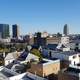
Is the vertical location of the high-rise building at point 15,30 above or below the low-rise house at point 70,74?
above

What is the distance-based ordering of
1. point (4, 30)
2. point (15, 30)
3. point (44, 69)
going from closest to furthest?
1. point (44, 69)
2. point (15, 30)
3. point (4, 30)

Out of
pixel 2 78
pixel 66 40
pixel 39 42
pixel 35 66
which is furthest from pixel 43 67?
pixel 66 40

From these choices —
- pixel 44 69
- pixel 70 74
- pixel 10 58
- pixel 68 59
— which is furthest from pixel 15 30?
pixel 70 74

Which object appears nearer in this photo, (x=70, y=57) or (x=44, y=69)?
(x=44, y=69)

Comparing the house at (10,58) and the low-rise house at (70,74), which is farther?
the house at (10,58)

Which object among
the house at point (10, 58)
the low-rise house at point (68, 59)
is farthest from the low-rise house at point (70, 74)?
the house at point (10, 58)

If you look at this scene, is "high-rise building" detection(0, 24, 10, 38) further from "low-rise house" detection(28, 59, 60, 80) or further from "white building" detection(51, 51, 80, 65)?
"low-rise house" detection(28, 59, 60, 80)

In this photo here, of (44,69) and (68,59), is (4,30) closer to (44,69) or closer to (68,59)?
(68,59)

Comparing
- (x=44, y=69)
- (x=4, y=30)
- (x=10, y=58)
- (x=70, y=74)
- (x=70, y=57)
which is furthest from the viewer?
(x=4, y=30)

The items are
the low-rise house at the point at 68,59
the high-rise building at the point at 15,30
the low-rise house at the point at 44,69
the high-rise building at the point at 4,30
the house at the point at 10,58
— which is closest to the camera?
the low-rise house at the point at 44,69

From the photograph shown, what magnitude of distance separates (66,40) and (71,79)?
84356 mm

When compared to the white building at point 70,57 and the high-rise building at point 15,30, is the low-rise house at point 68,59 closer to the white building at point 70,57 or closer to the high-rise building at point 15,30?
the white building at point 70,57

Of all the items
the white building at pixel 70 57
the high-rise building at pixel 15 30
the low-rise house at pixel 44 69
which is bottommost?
the low-rise house at pixel 44 69

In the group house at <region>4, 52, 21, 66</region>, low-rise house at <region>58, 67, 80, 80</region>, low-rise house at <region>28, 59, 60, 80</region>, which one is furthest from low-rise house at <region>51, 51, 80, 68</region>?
low-rise house at <region>58, 67, 80, 80</region>
